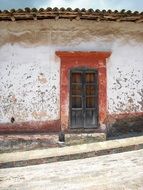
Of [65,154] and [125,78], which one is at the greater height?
[125,78]

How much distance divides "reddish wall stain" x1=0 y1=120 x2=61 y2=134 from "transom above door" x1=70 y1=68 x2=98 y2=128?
51cm

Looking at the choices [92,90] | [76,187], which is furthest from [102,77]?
[76,187]

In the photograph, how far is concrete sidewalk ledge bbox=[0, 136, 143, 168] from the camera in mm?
7893

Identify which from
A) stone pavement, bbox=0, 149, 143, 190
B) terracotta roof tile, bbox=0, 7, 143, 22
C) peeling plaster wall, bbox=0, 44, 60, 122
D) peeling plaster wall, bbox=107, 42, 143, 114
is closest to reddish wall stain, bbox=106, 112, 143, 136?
peeling plaster wall, bbox=107, 42, 143, 114

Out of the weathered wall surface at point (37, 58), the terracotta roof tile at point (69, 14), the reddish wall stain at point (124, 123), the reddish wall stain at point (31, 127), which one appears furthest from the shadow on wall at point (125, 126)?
the terracotta roof tile at point (69, 14)

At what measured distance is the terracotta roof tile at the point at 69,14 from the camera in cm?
1027

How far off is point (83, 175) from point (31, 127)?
4.44 meters

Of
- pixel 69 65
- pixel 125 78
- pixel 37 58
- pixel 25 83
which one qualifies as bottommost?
pixel 25 83

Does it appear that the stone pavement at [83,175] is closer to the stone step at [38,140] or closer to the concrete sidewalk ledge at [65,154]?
the concrete sidewalk ledge at [65,154]

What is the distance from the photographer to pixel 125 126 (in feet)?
37.7

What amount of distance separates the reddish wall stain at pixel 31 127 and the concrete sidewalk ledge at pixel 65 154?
90.6 inches

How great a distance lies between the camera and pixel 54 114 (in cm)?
1113

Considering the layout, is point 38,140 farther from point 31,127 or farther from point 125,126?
point 125,126

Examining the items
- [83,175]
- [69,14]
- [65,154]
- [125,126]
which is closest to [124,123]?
[125,126]
